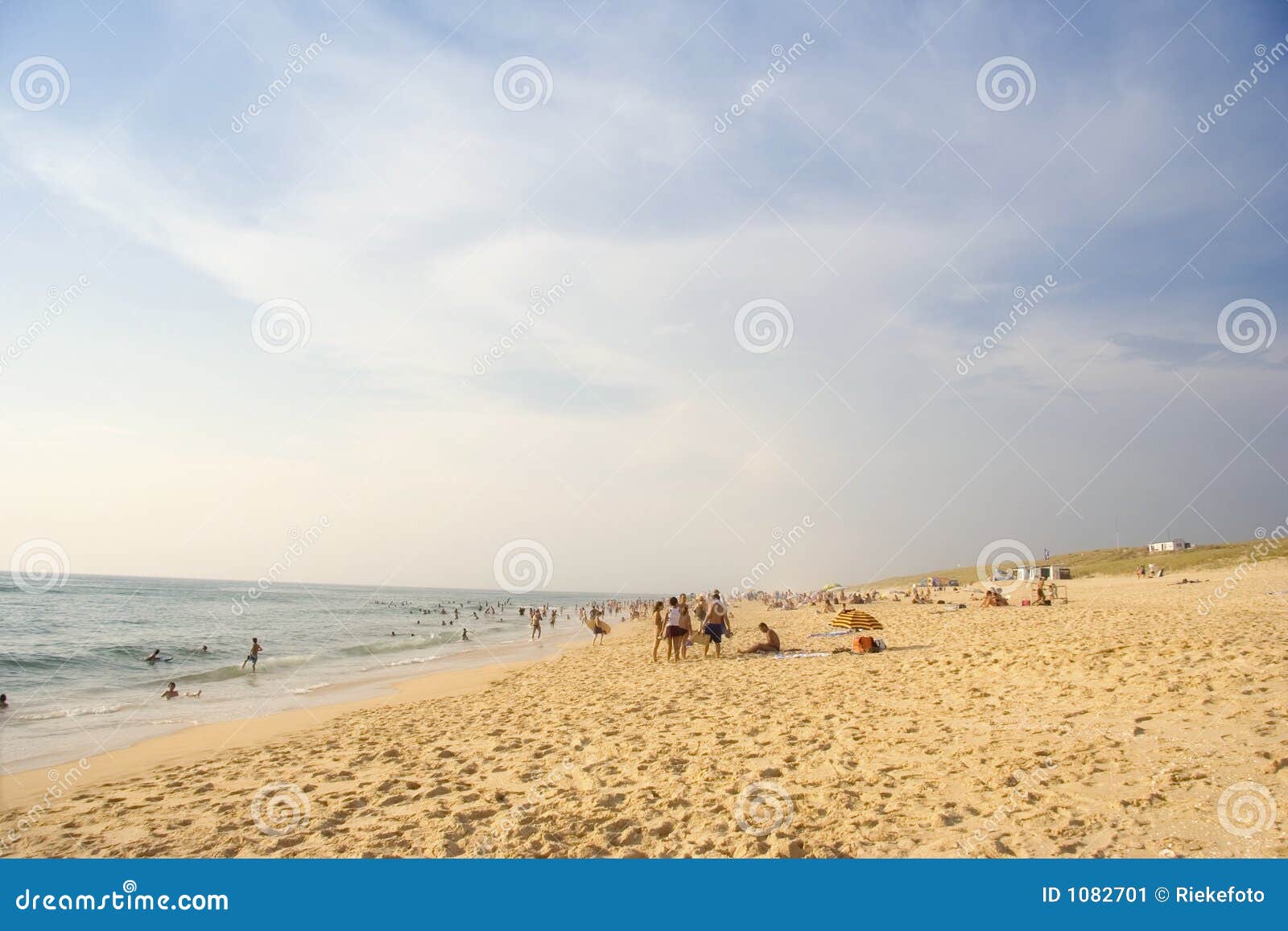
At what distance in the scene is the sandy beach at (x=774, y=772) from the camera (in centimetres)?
438

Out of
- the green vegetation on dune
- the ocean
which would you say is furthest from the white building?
the ocean

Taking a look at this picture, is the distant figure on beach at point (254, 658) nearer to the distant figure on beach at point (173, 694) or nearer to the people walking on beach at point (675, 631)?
the distant figure on beach at point (173, 694)

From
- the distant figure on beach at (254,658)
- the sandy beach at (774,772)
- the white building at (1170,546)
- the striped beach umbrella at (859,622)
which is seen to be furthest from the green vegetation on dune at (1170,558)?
the distant figure on beach at (254,658)

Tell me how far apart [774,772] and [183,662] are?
2360cm

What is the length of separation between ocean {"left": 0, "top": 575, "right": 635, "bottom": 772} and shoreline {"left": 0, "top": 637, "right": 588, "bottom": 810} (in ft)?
1.02

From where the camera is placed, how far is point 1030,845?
403 cm

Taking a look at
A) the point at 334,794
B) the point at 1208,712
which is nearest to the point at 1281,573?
the point at 1208,712

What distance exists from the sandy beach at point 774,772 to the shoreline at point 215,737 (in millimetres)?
86

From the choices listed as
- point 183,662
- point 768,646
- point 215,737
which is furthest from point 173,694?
point 768,646

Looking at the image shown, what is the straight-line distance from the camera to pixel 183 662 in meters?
21.6

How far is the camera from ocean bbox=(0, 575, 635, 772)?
11.4 meters

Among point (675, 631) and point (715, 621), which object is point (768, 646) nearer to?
point (715, 621)

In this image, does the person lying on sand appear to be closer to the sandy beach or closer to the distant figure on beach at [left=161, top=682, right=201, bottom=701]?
the sandy beach
